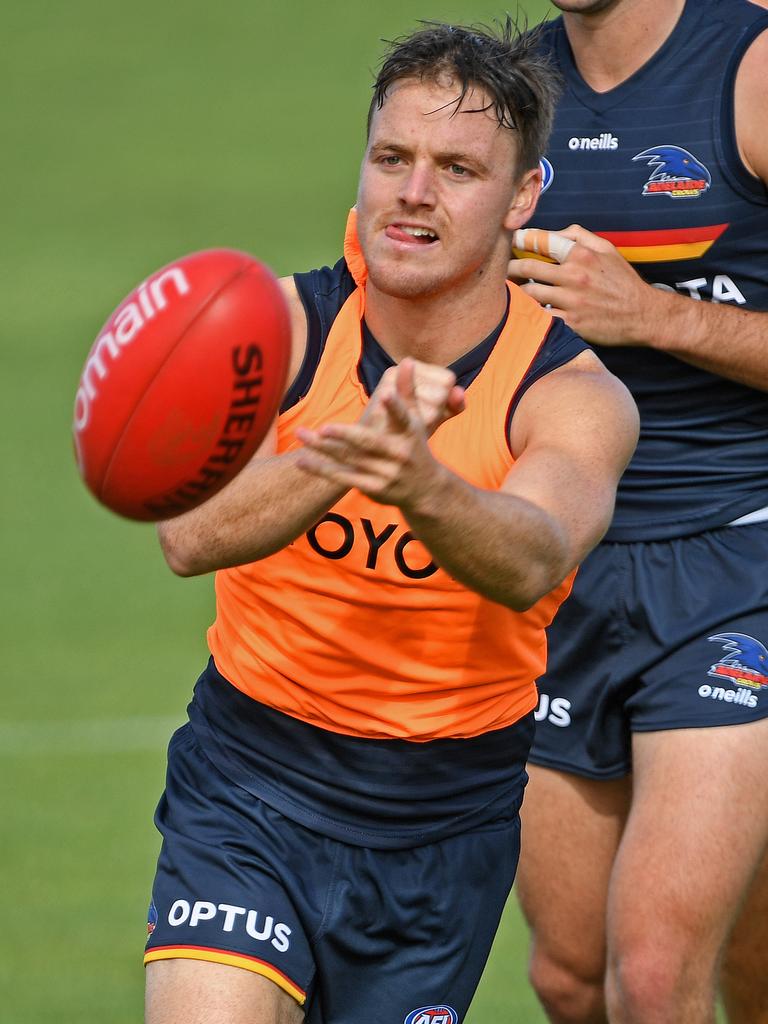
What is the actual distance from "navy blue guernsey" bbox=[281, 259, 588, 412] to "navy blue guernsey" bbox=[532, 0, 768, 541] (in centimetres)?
89

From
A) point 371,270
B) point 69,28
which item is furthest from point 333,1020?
point 69,28

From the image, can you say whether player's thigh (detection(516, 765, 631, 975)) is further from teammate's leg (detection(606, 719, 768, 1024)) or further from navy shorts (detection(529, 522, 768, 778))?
teammate's leg (detection(606, 719, 768, 1024))

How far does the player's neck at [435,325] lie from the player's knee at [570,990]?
1.91 m

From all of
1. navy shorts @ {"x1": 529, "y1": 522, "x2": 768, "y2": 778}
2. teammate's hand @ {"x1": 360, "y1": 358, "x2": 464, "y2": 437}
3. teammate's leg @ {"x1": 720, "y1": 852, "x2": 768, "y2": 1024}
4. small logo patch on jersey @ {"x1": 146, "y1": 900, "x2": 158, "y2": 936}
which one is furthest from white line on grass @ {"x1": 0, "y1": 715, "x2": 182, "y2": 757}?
teammate's hand @ {"x1": 360, "y1": 358, "x2": 464, "y2": 437}

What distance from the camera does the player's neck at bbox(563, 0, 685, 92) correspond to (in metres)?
5.18

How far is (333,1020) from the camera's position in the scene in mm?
4273

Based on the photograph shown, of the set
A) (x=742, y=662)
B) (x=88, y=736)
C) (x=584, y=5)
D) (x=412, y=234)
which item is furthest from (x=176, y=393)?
(x=88, y=736)

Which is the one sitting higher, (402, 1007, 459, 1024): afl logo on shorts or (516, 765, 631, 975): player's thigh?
(516, 765, 631, 975): player's thigh

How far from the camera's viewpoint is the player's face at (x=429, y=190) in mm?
4168

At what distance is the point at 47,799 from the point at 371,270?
415cm

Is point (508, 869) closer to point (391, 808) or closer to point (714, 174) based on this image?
point (391, 808)

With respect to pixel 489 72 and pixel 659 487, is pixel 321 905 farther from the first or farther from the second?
pixel 489 72

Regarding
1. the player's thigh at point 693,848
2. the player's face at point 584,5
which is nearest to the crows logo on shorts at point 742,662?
the player's thigh at point 693,848

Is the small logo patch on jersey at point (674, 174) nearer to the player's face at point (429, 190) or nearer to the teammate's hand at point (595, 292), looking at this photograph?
the teammate's hand at point (595, 292)
